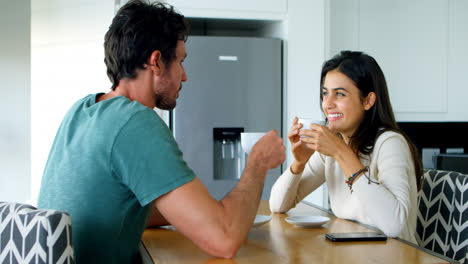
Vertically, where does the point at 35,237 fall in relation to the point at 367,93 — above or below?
below

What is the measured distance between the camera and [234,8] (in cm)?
307

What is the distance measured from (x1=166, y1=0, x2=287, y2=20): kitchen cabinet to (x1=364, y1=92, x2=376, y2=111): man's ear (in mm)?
1492

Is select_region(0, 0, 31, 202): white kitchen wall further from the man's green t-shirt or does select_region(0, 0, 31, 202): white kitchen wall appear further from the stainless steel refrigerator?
the man's green t-shirt

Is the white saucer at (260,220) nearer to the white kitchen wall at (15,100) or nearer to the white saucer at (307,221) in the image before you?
the white saucer at (307,221)

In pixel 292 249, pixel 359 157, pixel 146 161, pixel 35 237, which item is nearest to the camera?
pixel 35 237

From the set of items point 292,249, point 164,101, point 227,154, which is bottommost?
point 292,249

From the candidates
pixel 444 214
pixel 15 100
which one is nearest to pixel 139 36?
pixel 444 214

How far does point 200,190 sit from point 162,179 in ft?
0.30

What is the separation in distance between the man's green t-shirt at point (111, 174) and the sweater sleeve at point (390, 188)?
2.18 feet

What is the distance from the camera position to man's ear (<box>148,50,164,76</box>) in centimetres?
130

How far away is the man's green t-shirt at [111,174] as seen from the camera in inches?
41.7

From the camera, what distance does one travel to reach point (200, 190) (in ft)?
3.54

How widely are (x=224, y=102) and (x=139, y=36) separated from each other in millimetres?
1777

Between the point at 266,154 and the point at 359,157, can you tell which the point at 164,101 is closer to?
the point at 266,154
